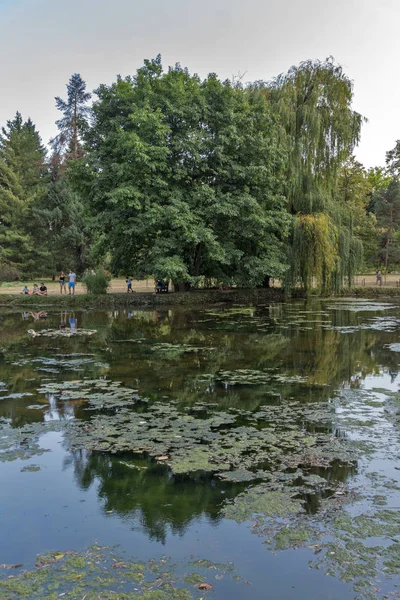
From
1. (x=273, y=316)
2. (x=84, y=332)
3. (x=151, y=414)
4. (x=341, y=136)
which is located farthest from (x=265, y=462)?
(x=341, y=136)

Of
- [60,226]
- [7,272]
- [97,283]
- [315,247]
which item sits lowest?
[97,283]

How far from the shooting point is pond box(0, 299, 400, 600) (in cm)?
427

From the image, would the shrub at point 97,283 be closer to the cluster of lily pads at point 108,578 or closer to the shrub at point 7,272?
the shrub at point 7,272

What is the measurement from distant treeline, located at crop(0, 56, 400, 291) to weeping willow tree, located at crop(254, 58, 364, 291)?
0.22 ft

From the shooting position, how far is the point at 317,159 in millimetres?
31797

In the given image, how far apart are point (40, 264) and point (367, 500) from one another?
1898 inches

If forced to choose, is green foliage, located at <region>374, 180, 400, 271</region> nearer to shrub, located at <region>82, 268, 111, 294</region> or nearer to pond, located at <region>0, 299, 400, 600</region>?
shrub, located at <region>82, 268, 111, 294</region>

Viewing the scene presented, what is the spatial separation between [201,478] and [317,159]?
2874 cm

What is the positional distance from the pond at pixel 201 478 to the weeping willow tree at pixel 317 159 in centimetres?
1811

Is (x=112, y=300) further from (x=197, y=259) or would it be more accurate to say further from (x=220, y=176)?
(x=220, y=176)

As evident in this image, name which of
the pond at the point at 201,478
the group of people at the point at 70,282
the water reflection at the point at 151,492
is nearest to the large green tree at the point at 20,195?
the group of people at the point at 70,282

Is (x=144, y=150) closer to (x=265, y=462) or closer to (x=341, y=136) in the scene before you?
(x=341, y=136)

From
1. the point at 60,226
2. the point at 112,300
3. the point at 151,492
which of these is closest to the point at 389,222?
the point at 60,226

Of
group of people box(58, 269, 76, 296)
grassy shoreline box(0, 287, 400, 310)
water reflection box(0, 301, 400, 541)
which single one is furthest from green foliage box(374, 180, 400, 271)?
water reflection box(0, 301, 400, 541)
